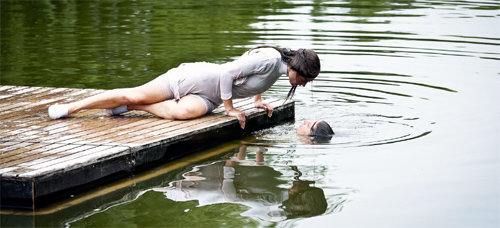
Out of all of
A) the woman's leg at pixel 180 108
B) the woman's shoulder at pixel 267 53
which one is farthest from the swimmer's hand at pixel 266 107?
the woman's shoulder at pixel 267 53

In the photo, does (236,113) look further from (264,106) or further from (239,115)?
(264,106)

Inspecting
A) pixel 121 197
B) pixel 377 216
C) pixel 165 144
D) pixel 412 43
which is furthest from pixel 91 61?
pixel 377 216

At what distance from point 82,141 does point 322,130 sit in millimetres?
2385

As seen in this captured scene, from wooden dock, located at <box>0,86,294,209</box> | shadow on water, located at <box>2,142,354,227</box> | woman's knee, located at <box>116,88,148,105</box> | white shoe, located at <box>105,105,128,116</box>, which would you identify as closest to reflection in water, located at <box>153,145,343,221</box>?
shadow on water, located at <box>2,142,354,227</box>

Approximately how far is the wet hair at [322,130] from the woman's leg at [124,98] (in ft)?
4.86

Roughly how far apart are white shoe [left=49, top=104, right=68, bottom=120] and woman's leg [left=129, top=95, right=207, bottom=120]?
2.19 feet

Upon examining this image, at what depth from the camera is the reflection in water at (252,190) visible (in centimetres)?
659

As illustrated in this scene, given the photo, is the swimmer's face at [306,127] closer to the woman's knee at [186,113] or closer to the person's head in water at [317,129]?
the person's head in water at [317,129]

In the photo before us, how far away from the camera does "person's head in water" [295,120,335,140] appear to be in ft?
28.5

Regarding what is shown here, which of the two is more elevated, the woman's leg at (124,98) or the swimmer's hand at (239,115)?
the woman's leg at (124,98)

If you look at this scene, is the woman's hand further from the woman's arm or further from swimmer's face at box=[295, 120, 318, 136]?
the woman's arm

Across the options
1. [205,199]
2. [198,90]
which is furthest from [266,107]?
[205,199]

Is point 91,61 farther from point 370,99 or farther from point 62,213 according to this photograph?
point 62,213

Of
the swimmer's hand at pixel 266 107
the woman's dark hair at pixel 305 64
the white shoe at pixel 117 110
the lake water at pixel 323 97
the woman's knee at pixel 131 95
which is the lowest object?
the lake water at pixel 323 97
